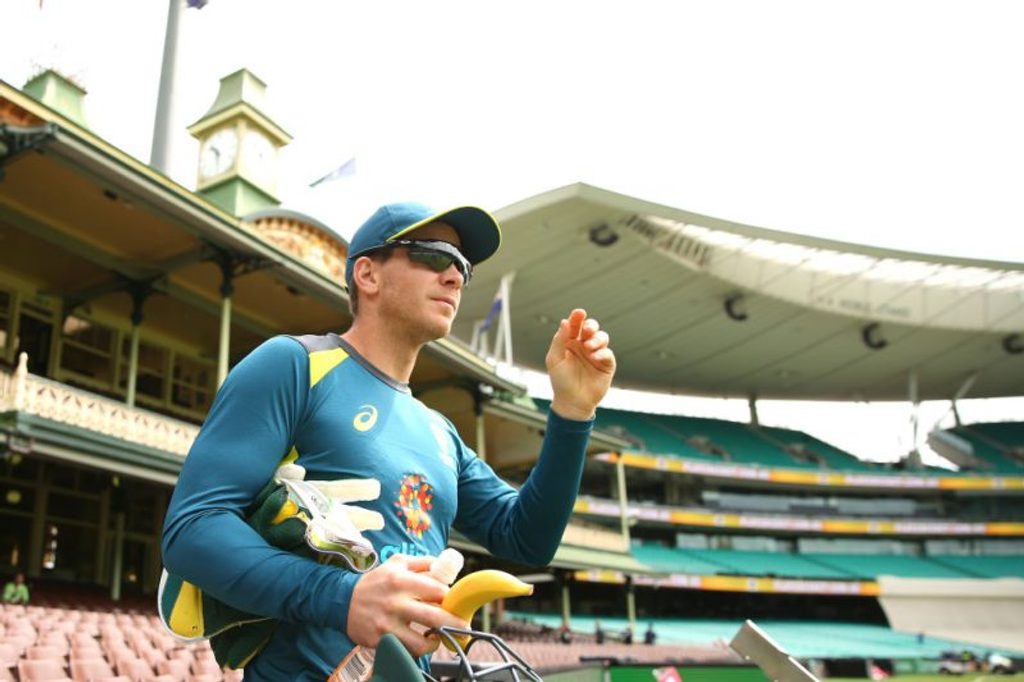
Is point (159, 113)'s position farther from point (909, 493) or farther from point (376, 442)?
point (909, 493)

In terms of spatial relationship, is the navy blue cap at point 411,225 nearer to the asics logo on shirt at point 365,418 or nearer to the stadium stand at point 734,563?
the asics logo on shirt at point 365,418

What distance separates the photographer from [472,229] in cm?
210

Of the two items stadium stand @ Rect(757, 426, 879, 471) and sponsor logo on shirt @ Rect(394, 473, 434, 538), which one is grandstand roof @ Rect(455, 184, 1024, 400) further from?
sponsor logo on shirt @ Rect(394, 473, 434, 538)

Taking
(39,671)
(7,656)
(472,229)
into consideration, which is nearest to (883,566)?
(7,656)

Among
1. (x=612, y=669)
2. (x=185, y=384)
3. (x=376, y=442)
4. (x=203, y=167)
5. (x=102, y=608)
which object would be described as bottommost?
(x=612, y=669)

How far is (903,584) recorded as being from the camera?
43.6m

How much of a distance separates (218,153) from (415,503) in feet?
73.6

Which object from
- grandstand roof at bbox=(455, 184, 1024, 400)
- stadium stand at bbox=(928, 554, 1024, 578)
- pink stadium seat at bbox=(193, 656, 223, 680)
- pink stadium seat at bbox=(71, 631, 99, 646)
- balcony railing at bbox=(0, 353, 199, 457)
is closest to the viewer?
pink stadium seat at bbox=(193, 656, 223, 680)

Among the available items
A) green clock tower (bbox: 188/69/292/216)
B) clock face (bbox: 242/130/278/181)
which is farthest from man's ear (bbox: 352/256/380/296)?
clock face (bbox: 242/130/278/181)

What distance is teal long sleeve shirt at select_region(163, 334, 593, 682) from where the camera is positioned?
151cm

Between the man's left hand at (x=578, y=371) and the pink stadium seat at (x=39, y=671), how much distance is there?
179 inches

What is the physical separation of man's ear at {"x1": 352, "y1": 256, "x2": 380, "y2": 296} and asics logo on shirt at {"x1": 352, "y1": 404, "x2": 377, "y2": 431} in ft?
1.03

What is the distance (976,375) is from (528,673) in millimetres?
58579

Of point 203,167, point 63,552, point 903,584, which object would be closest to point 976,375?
point 903,584
